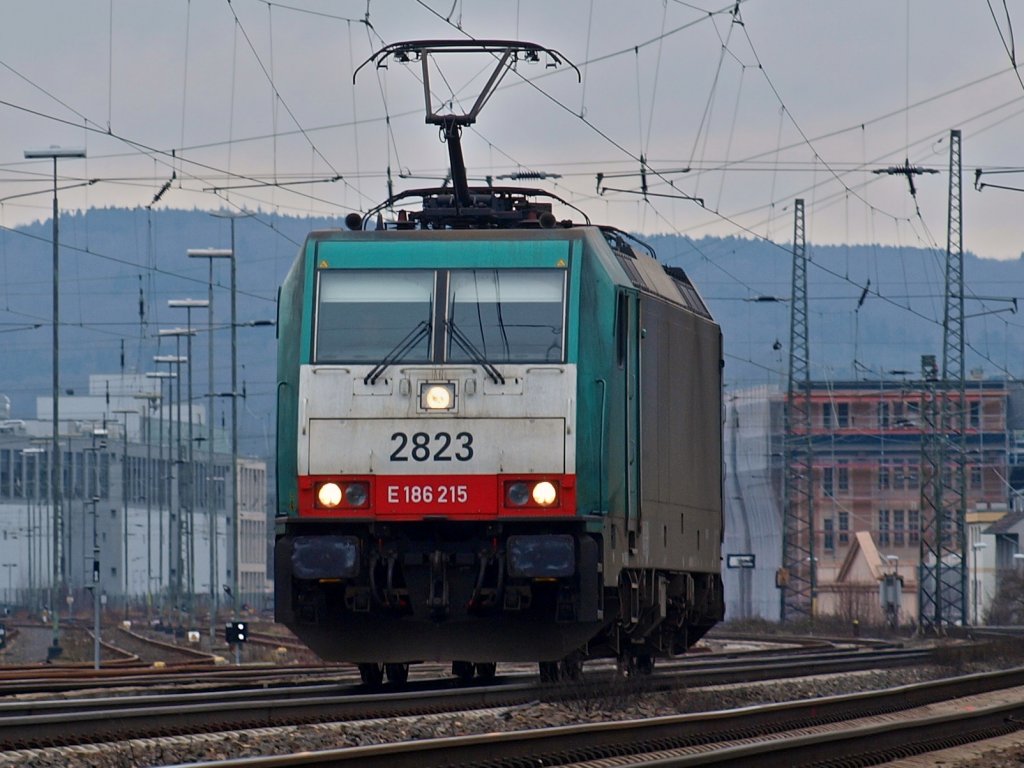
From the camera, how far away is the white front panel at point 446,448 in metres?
17.3

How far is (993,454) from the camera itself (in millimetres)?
119312

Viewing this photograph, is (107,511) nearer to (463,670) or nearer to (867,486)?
(867,486)

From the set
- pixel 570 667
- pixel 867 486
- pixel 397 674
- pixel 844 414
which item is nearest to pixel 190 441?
pixel 397 674

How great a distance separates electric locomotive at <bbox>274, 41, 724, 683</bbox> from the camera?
17297mm

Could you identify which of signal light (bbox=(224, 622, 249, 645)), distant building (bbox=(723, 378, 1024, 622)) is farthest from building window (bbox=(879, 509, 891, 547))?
signal light (bbox=(224, 622, 249, 645))

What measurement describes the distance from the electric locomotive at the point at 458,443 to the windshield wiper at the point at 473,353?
18 mm

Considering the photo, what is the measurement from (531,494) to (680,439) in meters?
4.18

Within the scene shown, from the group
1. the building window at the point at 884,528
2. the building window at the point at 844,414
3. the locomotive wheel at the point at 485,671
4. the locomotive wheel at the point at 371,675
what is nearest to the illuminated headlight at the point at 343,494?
the locomotive wheel at the point at 371,675

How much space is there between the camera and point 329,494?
17375 millimetres

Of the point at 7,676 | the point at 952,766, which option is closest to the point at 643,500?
the point at 952,766

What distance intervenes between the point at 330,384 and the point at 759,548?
312 ft

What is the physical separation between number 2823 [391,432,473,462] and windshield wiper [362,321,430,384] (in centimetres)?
56

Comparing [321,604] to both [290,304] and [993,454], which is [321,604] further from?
[993,454]

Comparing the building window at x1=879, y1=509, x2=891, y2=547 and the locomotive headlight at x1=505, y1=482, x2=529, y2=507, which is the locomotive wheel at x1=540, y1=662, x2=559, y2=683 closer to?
the locomotive headlight at x1=505, y1=482, x2=529, y2=507
